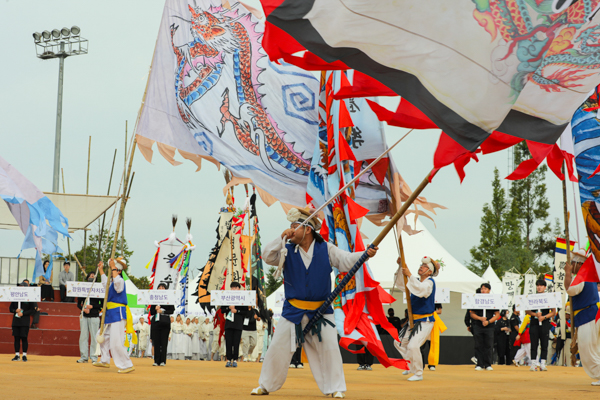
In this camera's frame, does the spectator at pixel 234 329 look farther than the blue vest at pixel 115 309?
Yes

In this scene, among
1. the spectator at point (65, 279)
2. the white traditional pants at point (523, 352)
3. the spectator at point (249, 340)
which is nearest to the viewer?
the spectator at point (249, 340)

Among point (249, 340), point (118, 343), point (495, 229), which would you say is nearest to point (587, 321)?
point (118, 343)

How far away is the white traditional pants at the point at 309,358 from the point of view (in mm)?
6781

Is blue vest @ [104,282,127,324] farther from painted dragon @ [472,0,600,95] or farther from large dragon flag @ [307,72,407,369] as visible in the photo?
painted dragon @ [472,0,600,95]

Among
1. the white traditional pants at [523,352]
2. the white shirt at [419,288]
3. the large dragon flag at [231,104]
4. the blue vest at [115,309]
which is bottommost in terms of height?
the white traditional pants at [523,352]

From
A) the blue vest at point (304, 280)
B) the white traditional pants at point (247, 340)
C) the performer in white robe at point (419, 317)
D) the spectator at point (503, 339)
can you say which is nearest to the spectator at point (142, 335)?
the white traditional pants at point (247, 340)

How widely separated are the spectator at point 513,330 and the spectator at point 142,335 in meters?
10.6

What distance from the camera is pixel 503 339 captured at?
62.3ft

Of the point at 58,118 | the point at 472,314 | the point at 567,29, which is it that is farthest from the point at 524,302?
the point at 58,118

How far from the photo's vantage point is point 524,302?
14.8 metres

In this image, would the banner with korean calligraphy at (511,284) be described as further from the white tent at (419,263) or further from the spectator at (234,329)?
the spectator at (234,329)

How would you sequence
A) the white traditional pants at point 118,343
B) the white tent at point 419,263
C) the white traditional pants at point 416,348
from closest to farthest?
the white traditional pants at point 416,348
the white traditional pants at point 118,343
the white tent at point 419,263

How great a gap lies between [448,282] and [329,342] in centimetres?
1529

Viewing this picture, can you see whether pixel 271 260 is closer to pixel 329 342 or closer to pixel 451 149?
pixel 329 342
